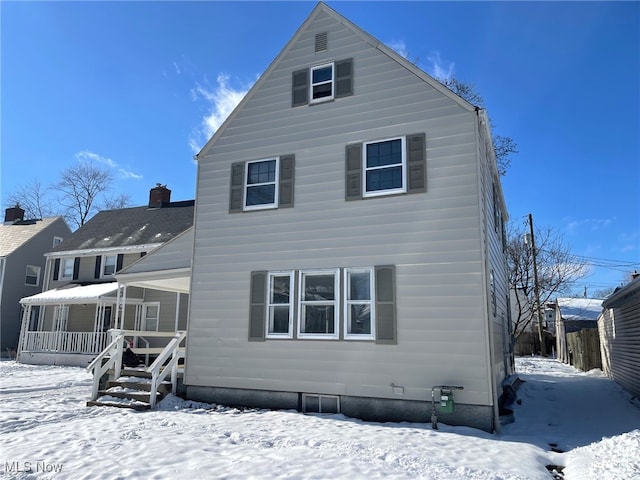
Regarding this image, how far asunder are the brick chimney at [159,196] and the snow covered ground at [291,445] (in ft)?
54.9

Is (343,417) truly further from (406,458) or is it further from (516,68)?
(516,68)

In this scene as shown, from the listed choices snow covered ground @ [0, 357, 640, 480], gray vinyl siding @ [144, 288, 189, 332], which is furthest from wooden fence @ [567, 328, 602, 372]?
gray vinyl siding @ [144, 288, 189, 332]

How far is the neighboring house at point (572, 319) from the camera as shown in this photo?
28531mm

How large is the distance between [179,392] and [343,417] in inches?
162

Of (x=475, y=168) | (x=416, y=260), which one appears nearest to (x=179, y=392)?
(x=416, y=260)

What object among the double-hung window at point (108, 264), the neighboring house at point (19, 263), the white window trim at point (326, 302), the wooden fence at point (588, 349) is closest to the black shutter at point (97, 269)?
the double-hung window at point (108, 264)

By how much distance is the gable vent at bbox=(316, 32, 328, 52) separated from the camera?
1057 centimetres

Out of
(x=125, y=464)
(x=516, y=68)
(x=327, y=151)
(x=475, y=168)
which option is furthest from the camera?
(x=516, y=68)

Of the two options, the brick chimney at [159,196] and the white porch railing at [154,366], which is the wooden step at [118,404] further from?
the brick chimney at [159,196]

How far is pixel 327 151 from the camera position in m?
10.1

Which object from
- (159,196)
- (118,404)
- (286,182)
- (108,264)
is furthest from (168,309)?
(286,182)

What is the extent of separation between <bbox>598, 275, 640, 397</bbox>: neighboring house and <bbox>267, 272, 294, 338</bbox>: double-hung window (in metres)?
7.18

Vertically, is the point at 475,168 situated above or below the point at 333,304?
above

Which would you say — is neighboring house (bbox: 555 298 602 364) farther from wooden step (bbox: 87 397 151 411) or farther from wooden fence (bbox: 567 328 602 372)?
wooden step (bbox: 87 397 151 411)
